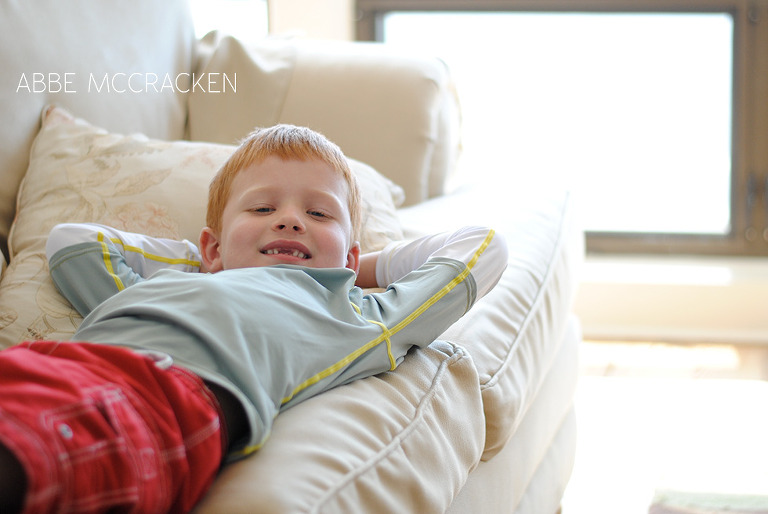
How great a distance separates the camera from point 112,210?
111 cm

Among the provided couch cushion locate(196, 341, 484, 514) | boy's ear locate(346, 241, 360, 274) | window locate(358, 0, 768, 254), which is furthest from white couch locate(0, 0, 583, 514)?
window locate(358, 0, 768, 254)

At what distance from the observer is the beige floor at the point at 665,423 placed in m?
1.55

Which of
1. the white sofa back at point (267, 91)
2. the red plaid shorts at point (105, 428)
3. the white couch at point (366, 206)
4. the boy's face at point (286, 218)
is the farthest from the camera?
the white sofa back at point (267, 91)

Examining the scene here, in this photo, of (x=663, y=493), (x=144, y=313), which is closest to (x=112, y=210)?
(x=144, y=313)

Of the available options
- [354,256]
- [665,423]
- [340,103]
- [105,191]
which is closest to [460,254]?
[354,256]

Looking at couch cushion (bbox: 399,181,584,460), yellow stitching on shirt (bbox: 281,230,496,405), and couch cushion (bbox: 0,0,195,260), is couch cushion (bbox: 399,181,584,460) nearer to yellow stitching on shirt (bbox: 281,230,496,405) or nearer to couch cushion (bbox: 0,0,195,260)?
yellow stitching on shirt (bbox: 281,230,496,405)

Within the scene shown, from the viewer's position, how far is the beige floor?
1.55 meters

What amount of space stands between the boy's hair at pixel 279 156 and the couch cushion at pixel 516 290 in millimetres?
211

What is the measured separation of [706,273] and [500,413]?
73.1 inches

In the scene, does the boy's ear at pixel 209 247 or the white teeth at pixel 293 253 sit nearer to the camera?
the white teeth at pixel 293 253

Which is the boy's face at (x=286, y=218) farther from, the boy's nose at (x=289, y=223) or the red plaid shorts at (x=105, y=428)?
the red plaid shorts at (x=105, y=428)

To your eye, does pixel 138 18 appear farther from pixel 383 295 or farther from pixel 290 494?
pixel 290 494

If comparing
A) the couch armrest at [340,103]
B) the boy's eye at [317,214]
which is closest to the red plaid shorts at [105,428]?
the boy's eye at [317,214]

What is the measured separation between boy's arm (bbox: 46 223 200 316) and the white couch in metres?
0.03
